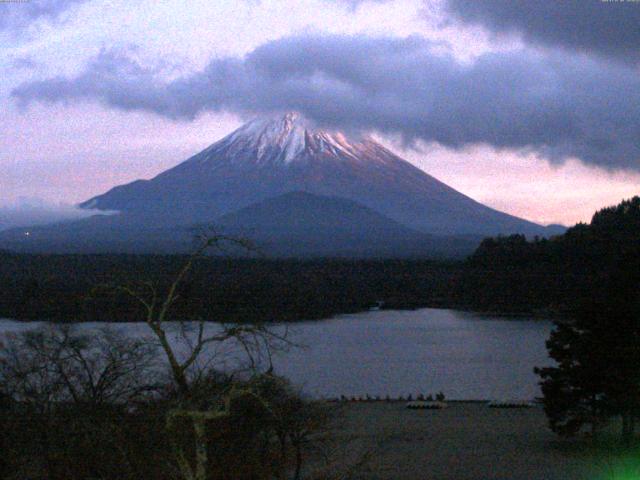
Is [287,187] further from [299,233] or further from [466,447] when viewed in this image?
[466,447]

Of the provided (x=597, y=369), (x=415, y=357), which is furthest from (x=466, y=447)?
(x=415, y=357)

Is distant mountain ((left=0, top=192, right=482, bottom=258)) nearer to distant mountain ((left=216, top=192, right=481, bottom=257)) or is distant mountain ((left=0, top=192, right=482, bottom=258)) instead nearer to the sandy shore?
distant mountain ((left=216, top=192, right=481, bottom=257))

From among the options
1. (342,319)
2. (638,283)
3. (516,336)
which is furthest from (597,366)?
(342,319)

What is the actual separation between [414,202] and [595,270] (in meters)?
60.4

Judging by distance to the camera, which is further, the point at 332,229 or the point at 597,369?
the point at 332,229

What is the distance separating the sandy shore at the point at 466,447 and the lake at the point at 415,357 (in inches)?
59.8

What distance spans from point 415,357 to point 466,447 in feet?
42.2

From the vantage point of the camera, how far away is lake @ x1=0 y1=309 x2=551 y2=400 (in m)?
21.2

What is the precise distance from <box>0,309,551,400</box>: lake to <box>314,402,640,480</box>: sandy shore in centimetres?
152

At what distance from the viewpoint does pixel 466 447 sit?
547 inches

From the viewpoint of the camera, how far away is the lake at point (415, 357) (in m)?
21.2

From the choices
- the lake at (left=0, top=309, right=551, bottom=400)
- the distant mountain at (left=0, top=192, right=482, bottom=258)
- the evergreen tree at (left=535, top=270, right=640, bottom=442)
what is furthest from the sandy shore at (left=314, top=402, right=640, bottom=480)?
the distant mountain at (left=0, top=192, right=482, bottom=258)

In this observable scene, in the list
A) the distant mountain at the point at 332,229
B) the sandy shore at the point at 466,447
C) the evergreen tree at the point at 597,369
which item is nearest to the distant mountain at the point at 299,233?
the distant mountain at the point at 332,229

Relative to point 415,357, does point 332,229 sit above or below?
above
